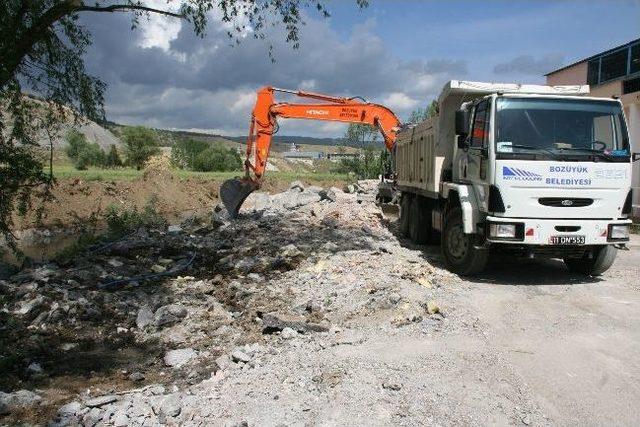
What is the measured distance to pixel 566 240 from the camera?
25.6 ft

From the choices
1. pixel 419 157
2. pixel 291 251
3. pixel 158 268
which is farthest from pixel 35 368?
pixel 419 157

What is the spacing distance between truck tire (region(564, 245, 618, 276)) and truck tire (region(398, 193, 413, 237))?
4419mm

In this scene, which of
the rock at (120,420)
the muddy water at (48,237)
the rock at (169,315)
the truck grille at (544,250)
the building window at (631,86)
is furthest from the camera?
the muddy water at (48,237)

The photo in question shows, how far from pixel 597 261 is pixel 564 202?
1648mm

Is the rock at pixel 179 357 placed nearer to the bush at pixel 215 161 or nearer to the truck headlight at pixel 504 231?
the truck headlight at pixel 504 231

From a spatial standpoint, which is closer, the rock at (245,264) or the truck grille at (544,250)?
the truck grille at (544,250)

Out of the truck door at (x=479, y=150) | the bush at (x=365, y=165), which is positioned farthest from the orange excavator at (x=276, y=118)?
the bush at (x=365, y=165)

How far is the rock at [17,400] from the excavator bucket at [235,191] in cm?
1023

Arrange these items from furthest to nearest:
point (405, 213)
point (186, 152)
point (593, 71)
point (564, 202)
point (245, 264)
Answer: point (186, 152), point (593, 71), point (405, 213), point (245, 264), point (564, 202)

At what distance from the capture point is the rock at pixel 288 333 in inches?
254

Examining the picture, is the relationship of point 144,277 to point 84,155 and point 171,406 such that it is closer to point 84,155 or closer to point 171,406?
point 171,406

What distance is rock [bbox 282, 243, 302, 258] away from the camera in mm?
10884

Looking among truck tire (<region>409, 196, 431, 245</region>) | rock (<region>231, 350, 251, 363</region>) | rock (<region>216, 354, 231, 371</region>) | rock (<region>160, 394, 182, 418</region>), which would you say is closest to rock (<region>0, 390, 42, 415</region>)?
rock (<region>160, 394, 182, 418</region>)

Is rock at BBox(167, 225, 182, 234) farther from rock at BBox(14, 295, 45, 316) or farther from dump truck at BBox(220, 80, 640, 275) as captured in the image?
dump truck at BBox(220, 80, 640, 275)
